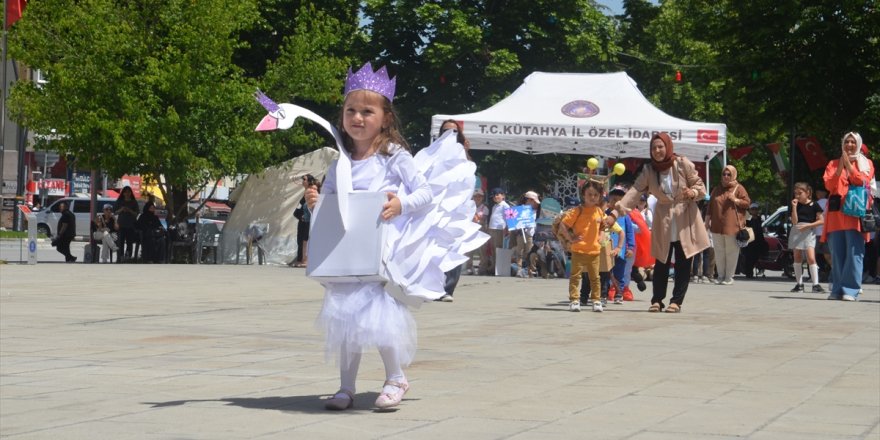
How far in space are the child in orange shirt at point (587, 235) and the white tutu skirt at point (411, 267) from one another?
7642mm

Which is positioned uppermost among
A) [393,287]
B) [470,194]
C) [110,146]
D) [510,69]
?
[510,69]

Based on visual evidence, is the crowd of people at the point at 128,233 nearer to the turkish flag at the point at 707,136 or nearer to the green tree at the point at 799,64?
the turkish flag at the point at 707,136

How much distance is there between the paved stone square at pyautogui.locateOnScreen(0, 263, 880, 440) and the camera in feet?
21.3

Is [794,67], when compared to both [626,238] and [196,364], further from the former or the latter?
[196,364]

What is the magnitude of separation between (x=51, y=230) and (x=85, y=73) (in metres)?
26.5

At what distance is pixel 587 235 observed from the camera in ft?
49.1

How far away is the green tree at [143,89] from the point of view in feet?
102

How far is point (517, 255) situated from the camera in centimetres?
2555

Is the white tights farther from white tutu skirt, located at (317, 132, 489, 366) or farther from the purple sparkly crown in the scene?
the purple sparkly crown

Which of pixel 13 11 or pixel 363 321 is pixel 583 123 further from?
pixel 363 321

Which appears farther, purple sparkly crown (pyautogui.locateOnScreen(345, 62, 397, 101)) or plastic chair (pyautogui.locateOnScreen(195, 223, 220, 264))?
plastic chair (pyautogui.locateOnScreen(195, 223, 220, 264))

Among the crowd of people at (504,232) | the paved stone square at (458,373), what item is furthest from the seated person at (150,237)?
the paved stone square at (458,373)

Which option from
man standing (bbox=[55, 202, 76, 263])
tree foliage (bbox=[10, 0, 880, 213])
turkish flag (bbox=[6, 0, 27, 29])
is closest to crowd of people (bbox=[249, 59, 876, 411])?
tree foliage (bbox=[10, 0, 880, 213])

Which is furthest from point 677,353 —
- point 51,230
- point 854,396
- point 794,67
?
point 51,230
